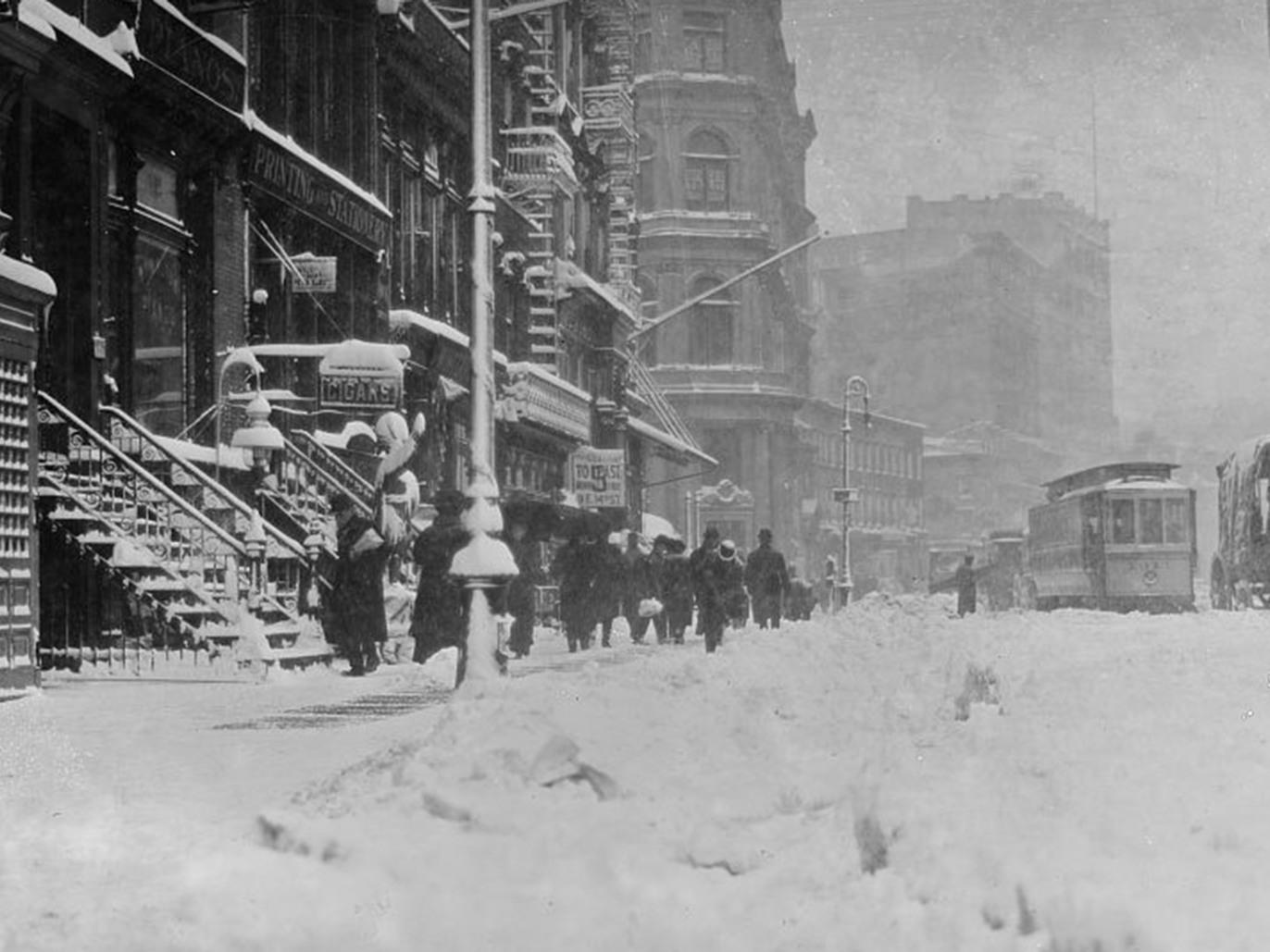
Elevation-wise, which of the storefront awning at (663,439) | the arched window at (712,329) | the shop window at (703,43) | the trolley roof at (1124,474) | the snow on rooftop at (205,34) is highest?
the shop window at (703,43)

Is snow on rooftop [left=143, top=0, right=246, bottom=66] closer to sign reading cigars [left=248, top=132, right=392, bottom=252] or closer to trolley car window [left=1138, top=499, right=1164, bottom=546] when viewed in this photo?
sign reading cigars [left=248, top=132, right=392, bottom=252]

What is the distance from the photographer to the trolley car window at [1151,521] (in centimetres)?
4006

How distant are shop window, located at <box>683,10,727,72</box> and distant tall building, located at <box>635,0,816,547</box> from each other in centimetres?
6

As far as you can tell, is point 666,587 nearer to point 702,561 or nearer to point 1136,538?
point 702,561

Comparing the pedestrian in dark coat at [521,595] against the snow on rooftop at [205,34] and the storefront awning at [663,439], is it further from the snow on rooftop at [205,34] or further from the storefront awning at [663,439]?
the storefront awning at [663,439]

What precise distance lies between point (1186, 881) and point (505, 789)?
293 centimetres

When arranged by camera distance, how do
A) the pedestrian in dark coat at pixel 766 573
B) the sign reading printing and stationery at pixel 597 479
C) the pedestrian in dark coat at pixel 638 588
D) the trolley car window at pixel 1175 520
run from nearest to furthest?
the pedestrian in dark coat at pixel 766 573 → the pedestrian in dark coat at pixel 638 588 → the trolley car window at pixel 1175 520 → the sign reading printing and stationery at pixel 597 479

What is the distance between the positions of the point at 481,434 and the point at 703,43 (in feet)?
142

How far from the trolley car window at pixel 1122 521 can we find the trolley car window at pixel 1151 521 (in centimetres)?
19

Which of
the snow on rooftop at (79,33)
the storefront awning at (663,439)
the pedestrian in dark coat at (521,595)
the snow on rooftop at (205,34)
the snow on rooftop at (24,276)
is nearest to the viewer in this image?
the snow on rooftop at (24,276)

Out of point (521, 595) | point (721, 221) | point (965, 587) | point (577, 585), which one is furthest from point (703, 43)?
point (521, 595)

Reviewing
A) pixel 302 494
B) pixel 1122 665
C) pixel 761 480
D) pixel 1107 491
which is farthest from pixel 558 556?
pixel 761 480

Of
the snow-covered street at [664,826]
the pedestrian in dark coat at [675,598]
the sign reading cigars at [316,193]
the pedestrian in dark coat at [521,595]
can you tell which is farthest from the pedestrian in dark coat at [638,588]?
the snow-covered street at [664,826]

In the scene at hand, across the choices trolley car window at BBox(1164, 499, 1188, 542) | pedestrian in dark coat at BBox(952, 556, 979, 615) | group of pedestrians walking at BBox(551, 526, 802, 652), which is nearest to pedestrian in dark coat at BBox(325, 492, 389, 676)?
group of pedestrians walking at BBox(551, 526, 802, 652)
